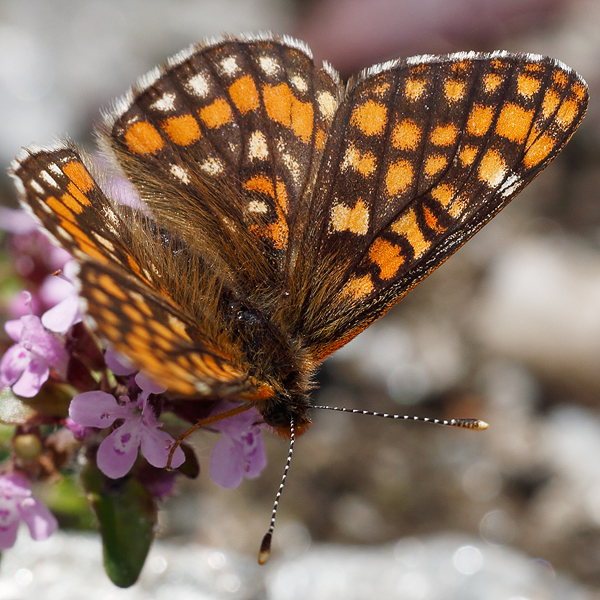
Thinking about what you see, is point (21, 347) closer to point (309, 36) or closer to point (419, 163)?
point (419, 163)

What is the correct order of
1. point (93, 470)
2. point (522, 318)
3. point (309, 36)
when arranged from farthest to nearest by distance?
point (309, 36) → point (522, 318) → point (93, 470)

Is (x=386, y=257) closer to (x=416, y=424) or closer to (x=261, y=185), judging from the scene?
(x=261, y=185)

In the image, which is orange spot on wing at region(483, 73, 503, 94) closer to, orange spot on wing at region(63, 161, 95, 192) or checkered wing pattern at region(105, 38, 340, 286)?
checkered wing pattern at region(105, 38, 340, 286)

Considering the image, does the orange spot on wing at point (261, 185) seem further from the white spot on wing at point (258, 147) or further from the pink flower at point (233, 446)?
the pink flower at point (233, 446)

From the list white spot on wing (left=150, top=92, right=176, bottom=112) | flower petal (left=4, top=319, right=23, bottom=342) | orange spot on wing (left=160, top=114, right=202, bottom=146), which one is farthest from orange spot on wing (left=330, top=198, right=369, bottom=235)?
flower petal (left=4, top=319, right=23, bottom=342)

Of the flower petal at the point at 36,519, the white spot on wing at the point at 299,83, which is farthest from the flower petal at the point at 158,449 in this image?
the white spot on wing at the point at 299,83

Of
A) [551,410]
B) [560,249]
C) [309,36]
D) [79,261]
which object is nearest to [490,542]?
[551,410]
